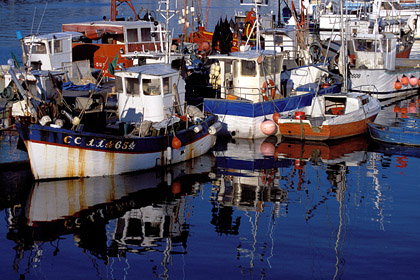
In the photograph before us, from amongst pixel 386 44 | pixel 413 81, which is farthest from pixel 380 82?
pixel 413 81

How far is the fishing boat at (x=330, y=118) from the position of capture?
2897 cm

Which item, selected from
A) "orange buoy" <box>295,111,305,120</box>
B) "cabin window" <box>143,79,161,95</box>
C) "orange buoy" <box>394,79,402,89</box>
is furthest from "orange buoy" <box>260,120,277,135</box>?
"orange buoy" <box>394,79,402,89</box>

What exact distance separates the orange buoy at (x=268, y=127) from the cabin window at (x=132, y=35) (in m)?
11.8

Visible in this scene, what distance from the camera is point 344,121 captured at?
2928 cm

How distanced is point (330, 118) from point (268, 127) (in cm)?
269

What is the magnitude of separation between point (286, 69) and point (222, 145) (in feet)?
25.7

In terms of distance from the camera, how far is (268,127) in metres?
29.0

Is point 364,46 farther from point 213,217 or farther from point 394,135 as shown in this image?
point 213,217

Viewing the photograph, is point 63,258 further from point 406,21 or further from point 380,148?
point 406,21

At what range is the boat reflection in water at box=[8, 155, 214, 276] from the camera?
1778 centimetres

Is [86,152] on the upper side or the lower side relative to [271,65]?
lower

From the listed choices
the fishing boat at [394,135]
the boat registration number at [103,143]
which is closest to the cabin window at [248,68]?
the fishing boat at [394,135]

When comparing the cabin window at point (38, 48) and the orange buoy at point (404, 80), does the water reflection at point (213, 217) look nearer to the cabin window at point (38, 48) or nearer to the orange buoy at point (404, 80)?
the cabin window at point (38, 48)

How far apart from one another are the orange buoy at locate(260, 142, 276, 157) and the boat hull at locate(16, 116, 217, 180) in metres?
4.84
